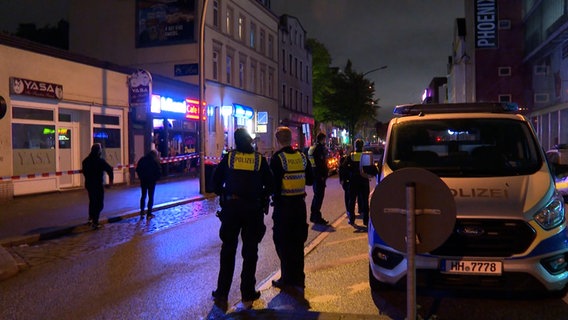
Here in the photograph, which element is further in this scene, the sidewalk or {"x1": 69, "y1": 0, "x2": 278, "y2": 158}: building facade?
{"x1": 69, "y1": 0, "x2": 278, "y2": 158}: building facade

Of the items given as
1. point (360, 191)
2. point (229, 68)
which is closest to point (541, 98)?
point (229, 68)

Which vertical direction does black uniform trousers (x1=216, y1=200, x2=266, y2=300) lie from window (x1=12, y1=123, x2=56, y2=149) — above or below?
below

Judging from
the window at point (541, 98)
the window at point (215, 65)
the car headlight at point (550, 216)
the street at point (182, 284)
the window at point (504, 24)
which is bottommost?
the street at point (182, 284)

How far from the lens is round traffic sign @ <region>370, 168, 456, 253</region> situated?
139 inches

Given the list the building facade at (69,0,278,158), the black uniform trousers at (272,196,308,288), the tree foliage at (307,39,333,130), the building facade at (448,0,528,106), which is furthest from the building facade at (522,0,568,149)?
the black uniform trousers at (272,196,308,288)

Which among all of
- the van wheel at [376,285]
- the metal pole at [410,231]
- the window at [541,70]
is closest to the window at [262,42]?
the window at [541,70]

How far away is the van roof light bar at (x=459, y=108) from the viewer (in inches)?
244

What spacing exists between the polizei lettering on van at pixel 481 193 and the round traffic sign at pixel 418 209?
1.44 m

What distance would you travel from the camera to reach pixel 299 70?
48.6m

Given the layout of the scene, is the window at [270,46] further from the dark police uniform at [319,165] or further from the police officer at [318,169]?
the dark police uniform at [319,165]

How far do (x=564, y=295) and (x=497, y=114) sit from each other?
82.7 inches

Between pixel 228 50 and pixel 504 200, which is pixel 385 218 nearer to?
pixel 504 200

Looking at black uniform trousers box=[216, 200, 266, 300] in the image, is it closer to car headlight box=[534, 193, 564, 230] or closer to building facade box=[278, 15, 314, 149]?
car headlight box=[534, 193, 564, 230]

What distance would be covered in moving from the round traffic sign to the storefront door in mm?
15438
